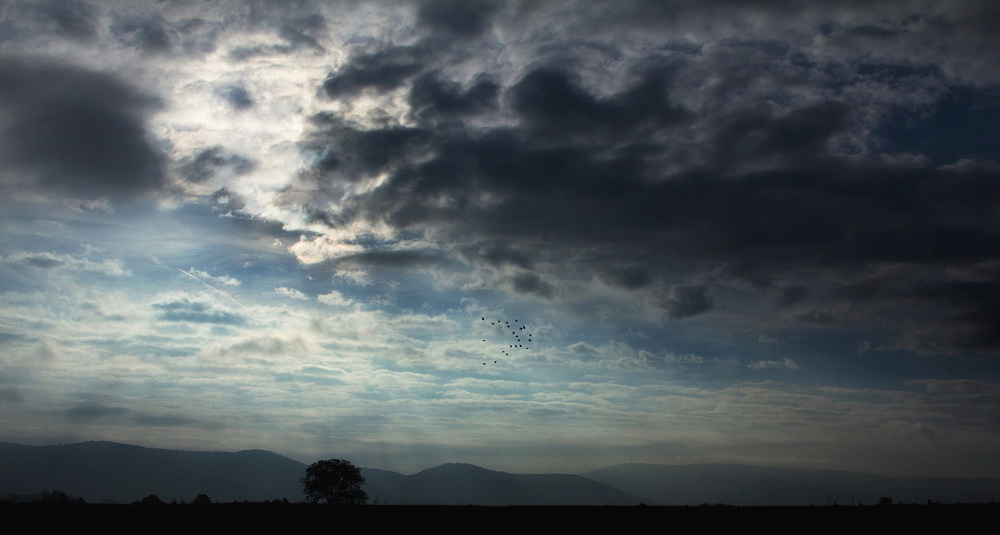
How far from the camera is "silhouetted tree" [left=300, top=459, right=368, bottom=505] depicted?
128 meters

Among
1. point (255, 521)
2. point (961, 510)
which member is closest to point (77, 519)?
point (255, 521)

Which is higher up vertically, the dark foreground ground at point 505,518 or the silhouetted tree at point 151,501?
the dark foreground ground at point 505,518

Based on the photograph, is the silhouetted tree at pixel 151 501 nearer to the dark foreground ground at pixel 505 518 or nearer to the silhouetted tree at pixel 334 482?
the dark foreground ground at pixel 505 518

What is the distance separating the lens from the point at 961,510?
6600 centimetres

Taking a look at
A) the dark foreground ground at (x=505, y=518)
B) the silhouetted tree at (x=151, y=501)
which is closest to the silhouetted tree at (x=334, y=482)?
the silhouetted tree at (x=151, y=501)

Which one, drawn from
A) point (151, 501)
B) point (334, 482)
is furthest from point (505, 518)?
point (334, 482)

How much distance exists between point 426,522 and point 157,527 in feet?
75.8

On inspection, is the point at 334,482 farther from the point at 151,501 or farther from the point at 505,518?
the point at 505,518

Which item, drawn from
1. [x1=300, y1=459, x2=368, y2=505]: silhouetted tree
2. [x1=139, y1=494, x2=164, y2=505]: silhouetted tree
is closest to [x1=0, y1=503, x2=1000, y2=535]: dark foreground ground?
[x1=139, y1=494, x2=164, y2=505]: silhouetted tree

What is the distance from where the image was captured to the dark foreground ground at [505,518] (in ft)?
181

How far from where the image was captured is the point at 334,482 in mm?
129500

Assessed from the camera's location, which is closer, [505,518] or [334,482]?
[505,518]

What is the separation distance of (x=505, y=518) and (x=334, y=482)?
3038 inches

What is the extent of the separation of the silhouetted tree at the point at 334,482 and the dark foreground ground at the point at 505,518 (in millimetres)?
60395
